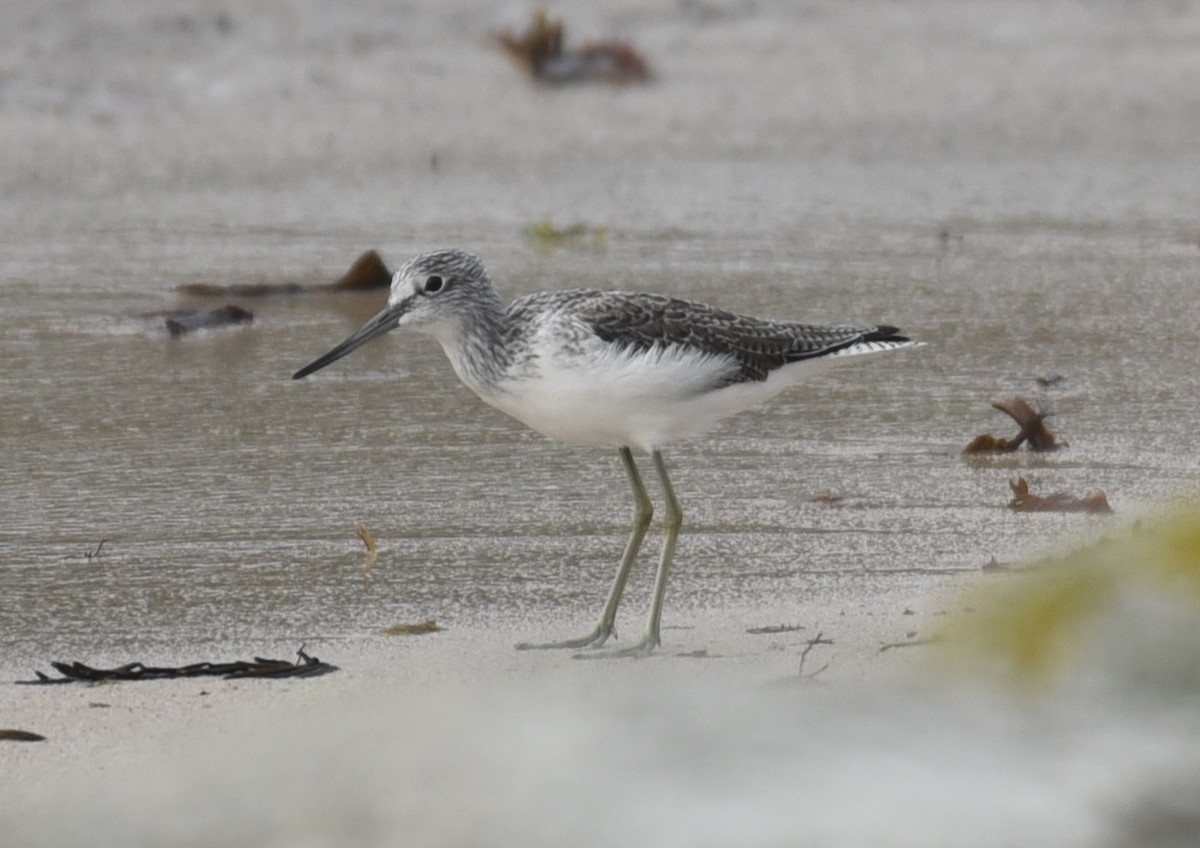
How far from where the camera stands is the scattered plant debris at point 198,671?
3951 millimetres

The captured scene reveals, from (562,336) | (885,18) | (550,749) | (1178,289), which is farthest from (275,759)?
(885,18)

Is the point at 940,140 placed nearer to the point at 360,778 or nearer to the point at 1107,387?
the point at 1107,387

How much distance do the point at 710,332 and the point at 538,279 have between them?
3.53m

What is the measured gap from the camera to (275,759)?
239 cm

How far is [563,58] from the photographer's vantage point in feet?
39.9

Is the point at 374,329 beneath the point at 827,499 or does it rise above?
above

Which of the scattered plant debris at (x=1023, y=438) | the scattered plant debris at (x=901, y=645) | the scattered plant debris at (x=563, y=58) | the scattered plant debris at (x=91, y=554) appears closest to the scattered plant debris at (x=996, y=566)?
the scattered plant debris at (x=901, y=645)

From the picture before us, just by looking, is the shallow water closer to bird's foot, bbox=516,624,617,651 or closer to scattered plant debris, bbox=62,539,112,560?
scattered plant debris, bbox=62,539,112,560

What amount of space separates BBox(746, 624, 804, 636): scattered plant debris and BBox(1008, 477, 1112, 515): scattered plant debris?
114cm

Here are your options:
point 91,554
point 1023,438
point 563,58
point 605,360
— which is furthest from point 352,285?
point 563,58

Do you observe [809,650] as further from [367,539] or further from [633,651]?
[367,539]

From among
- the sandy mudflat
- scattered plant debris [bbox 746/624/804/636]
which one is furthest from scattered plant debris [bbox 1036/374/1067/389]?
scattered plant debris [bbox 746/624/804/636]

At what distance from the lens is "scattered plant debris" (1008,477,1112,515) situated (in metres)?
5.19

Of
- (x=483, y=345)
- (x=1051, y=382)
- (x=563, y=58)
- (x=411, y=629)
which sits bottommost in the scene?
(x=411, y=629)
